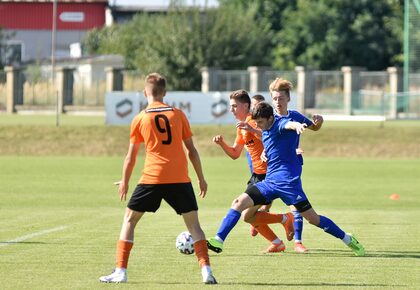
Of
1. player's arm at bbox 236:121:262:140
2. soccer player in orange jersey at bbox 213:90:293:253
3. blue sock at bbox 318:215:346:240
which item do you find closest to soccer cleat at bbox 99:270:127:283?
player's arm at bbox 236:121:262:140

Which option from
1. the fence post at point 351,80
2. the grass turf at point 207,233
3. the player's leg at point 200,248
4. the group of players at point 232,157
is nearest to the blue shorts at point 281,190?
the group of players at point 232,157

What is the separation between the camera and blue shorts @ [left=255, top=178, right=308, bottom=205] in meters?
11.9

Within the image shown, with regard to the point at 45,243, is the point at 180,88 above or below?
above

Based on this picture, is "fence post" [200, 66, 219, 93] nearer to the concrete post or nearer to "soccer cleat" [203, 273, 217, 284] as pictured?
the concrete post

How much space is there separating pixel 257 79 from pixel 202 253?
51.5 metres

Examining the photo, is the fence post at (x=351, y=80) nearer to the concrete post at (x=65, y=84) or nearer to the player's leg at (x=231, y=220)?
the concrete post at (x=65, y=84)

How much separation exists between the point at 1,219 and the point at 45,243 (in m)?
3.92

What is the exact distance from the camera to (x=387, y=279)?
1052cm

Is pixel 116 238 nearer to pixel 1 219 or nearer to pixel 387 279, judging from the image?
pixel 1 219

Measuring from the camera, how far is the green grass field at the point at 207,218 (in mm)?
10680

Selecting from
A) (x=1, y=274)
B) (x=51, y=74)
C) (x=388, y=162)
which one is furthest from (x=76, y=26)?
(x=1, y=274)

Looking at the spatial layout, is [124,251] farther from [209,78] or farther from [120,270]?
[209,78]

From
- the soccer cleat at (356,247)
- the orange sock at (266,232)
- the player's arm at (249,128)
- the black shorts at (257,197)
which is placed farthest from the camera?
the orange sock at (266,232)

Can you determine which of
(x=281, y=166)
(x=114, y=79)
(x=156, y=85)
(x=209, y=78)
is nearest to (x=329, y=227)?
(x=281, y=166)
